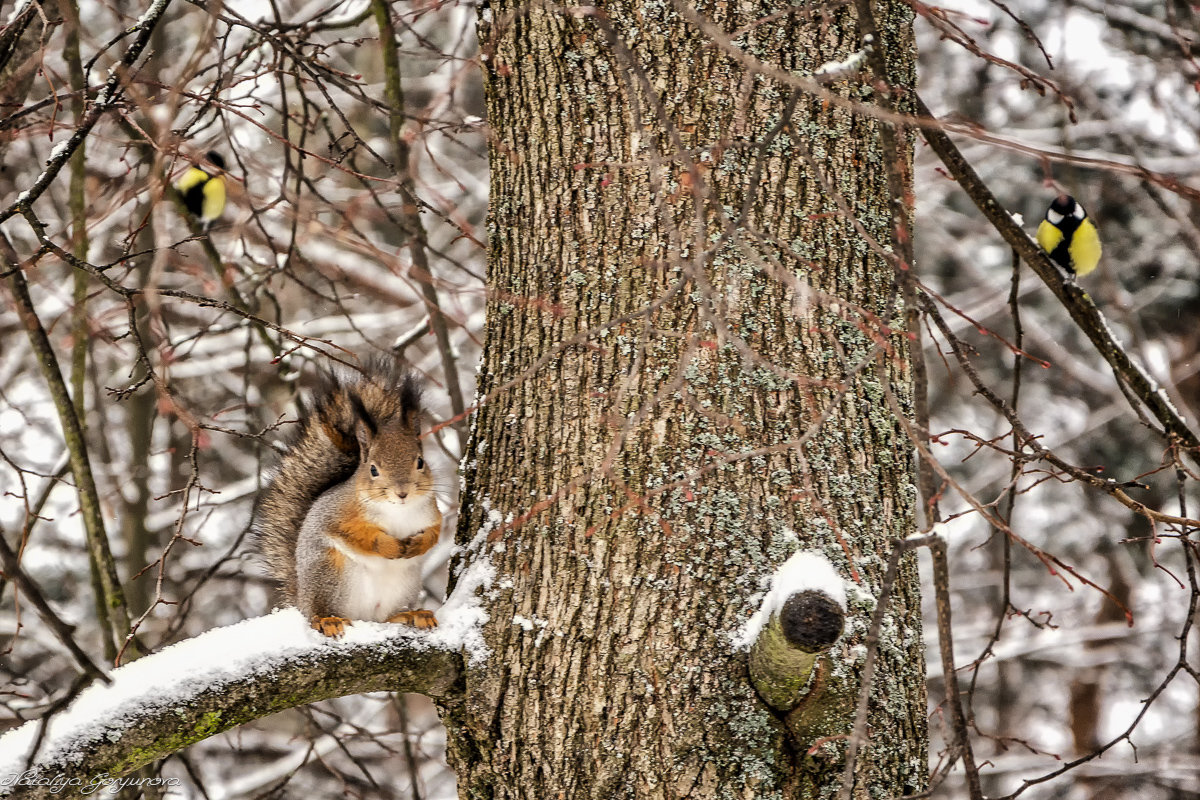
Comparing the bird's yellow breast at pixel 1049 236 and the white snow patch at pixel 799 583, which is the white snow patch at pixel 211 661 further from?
the bird's yellow breast at pixel 1049 236

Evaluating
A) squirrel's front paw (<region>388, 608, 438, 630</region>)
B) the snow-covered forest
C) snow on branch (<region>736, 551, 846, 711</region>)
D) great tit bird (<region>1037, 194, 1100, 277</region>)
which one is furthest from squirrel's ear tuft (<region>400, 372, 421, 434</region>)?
great tit bird (<region>1037, 194, 1100, 277</region>)

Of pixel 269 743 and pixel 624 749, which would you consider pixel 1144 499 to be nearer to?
pixel 269 743

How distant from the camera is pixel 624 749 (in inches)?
67.9

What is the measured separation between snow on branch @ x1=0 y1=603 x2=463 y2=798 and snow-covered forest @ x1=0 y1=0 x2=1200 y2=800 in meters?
0.02

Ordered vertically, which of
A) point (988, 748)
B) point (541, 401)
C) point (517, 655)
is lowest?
point (517, 655)

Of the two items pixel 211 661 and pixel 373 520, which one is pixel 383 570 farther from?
pixel 211 661

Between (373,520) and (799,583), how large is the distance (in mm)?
956

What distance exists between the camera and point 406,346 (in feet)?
9.39

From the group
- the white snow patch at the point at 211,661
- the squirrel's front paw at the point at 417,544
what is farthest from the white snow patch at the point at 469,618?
the squirrel's front paw at the point at 417,544

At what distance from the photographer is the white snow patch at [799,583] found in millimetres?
1546

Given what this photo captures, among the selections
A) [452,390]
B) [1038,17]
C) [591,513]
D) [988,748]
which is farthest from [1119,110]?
[591,513]

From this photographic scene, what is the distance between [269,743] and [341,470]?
4645mm

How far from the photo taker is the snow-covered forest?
2.06 meters

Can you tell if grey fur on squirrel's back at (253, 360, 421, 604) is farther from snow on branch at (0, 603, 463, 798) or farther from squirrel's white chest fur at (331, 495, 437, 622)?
snow on branch at (0, 603, 463, 798)
